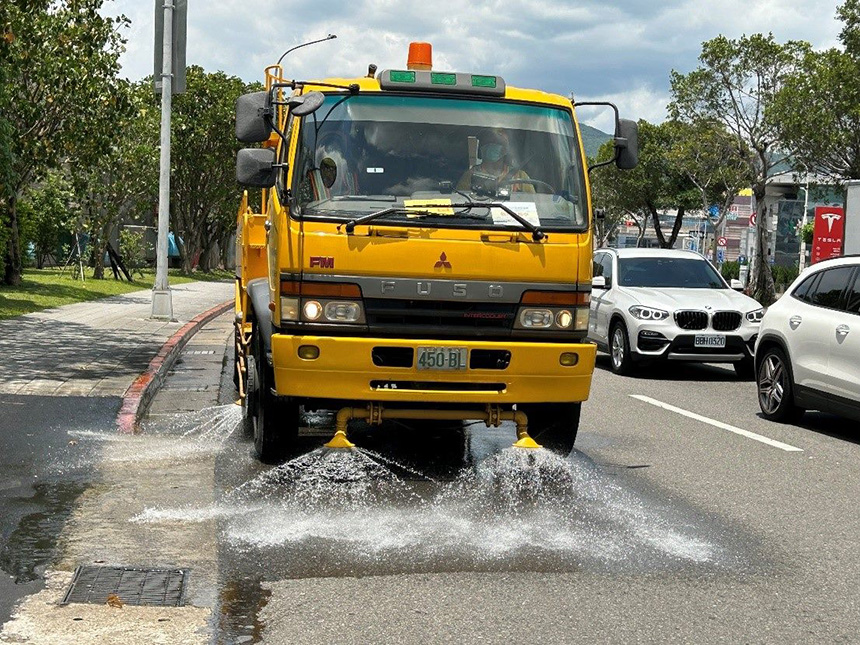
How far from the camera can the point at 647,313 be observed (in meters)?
16.1

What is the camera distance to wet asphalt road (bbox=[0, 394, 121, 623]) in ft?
19.6

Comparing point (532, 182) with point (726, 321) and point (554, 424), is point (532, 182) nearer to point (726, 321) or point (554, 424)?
point (554, 424)

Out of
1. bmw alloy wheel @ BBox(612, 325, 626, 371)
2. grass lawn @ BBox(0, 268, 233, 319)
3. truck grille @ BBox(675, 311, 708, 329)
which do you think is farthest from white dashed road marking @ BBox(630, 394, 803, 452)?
grass lawn @ BBox(0, 268, 233, 319)

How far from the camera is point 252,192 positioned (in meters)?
11.9

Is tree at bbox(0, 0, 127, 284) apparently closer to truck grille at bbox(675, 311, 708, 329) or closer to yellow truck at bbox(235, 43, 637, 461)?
truck grille at bbox(675, 311, 708, 329)

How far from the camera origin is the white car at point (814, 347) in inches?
425

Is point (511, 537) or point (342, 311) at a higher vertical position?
point (342, 311)

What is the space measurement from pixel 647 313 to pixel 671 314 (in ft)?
1.10

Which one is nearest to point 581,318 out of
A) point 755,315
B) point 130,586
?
point 130,586

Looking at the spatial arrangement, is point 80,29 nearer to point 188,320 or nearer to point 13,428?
point 188,320

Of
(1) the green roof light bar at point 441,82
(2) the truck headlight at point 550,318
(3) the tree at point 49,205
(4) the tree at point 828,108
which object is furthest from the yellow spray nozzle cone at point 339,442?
(4) the tree at point 828,108

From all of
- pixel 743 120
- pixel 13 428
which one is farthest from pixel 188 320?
pixel 743 120

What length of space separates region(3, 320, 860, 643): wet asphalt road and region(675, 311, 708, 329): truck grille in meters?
5.11

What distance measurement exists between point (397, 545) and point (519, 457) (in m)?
2.04
